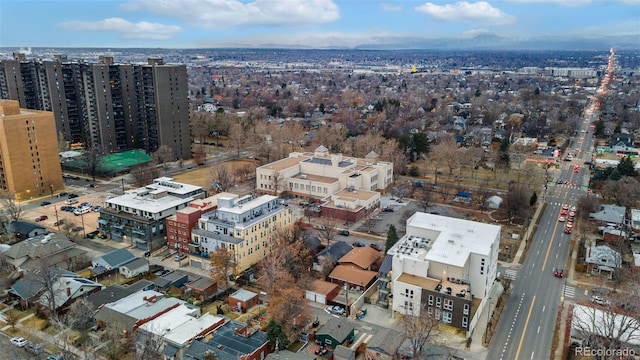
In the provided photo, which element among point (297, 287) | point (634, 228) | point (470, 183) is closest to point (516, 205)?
point (634, 228)

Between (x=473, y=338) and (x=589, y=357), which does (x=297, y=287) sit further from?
(x=589, y=357)

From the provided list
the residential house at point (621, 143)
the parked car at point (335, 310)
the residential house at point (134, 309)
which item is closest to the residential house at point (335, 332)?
the parked car at point (335, 310)

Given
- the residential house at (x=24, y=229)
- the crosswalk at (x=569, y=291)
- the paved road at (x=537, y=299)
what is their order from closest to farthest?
the paved road at (x=537, y=299) < the crosswalk at (x=569, y=291) < the residential house at (x=24, y=229)

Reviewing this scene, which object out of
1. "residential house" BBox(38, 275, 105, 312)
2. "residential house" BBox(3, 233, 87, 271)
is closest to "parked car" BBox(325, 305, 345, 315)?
"residential house" BBox(38, 275, 105, 312)

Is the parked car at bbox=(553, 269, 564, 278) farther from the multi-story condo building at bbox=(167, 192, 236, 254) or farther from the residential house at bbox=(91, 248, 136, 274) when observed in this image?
the residential house at bbox=(91, 248, 136, 274)

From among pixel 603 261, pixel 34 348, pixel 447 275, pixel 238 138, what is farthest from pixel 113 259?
pixel 238 138

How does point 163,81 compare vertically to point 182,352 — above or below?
above

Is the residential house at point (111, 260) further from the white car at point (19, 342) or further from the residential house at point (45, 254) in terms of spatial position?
the white car at point (19, 342)
